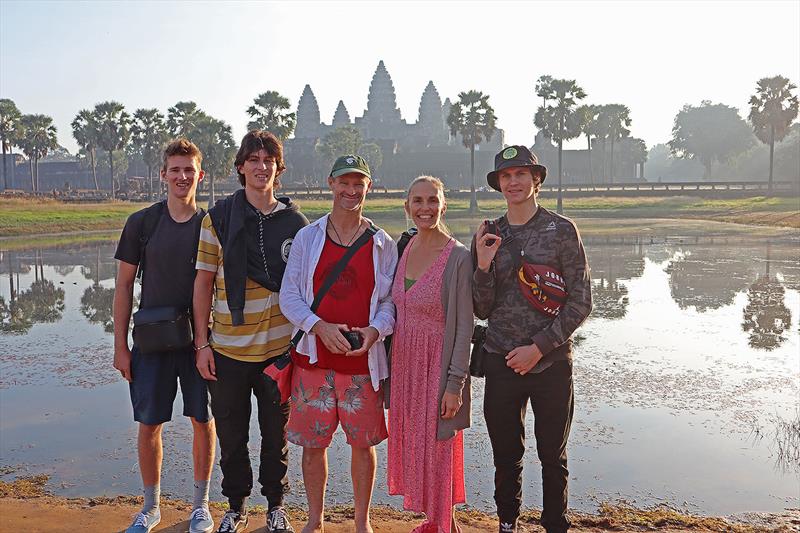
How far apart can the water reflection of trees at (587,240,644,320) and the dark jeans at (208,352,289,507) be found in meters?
7.89

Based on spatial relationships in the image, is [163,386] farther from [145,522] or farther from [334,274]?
[334,274]

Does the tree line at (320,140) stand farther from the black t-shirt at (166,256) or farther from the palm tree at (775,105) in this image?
the black t-shirt at (166,256)

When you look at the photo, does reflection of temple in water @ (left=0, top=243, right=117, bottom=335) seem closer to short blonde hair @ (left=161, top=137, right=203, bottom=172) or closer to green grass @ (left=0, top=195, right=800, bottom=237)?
short blonde hair @ (left=161, top=137, right=203, bottom=172)

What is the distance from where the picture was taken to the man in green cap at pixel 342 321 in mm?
3506

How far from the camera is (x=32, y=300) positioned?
13.1 metres

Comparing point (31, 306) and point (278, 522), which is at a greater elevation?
point (31, 306)

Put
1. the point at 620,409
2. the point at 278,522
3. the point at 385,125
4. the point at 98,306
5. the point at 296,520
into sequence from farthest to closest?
the point at 385,125 → the point at 98,306 → the point at 620,409 → the point at 296,520 → the point at 278,522

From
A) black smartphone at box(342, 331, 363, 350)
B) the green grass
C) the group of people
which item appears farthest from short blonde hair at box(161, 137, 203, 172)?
the green grass

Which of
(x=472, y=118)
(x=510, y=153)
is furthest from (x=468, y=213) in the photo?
(x=510, y=153)

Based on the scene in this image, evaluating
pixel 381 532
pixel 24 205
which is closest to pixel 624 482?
pixel 381 532

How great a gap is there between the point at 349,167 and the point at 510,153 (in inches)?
31.0

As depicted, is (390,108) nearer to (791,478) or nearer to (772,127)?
(772,127)

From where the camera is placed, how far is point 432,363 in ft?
11.3

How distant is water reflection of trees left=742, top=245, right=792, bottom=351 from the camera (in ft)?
30.0
